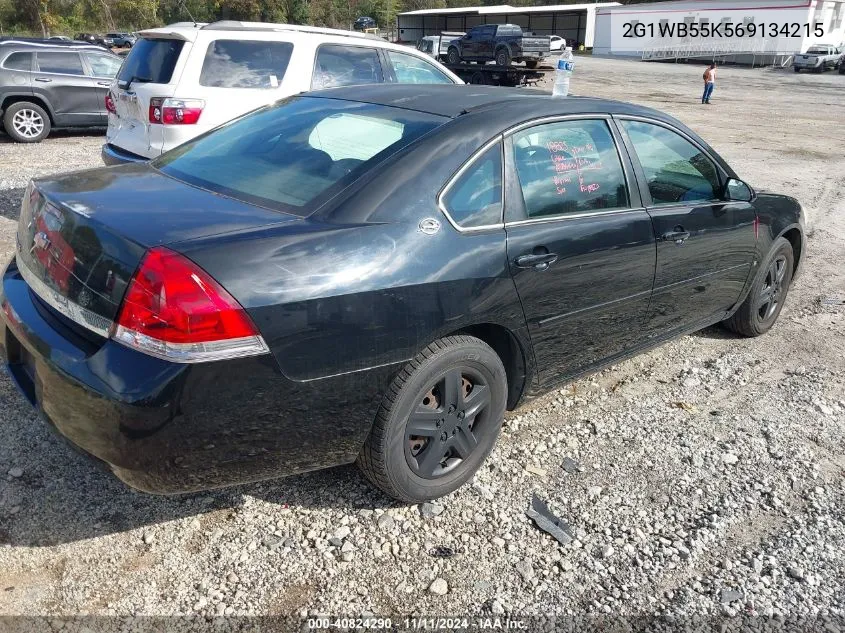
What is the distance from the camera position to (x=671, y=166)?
391 centimetres

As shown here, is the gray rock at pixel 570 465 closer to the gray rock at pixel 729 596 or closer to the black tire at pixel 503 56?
the gray rock at pixel 729 596

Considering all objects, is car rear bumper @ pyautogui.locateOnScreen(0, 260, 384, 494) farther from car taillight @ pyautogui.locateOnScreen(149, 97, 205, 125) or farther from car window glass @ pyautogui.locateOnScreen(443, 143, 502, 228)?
car taillight @ pyautogui.locateOnScreen(149, 97, 205, 125)

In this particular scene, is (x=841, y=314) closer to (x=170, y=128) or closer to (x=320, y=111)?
(x=320, y=111)

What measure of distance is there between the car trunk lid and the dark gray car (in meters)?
9.96

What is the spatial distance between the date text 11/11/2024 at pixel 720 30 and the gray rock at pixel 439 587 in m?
50.9

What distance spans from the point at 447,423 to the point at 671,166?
203 cm

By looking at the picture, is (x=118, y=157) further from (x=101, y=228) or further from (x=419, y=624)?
(x=419, y=624)

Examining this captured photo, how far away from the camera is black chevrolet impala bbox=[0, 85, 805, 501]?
2.27m

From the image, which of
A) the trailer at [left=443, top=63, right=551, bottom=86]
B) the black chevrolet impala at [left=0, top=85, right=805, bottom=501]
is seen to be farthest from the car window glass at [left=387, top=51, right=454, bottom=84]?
the trailer at [left=443, top=63, right=551, bottom=86]

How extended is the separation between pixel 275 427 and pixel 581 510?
142 centimetres

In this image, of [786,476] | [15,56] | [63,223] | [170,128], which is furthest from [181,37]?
[15,56]

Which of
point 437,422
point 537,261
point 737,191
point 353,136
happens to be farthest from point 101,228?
point 737,191

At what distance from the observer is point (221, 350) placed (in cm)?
225

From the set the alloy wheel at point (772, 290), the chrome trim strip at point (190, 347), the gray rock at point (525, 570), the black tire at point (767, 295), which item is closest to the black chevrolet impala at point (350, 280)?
the chrome trim strip at point (190, 347)
